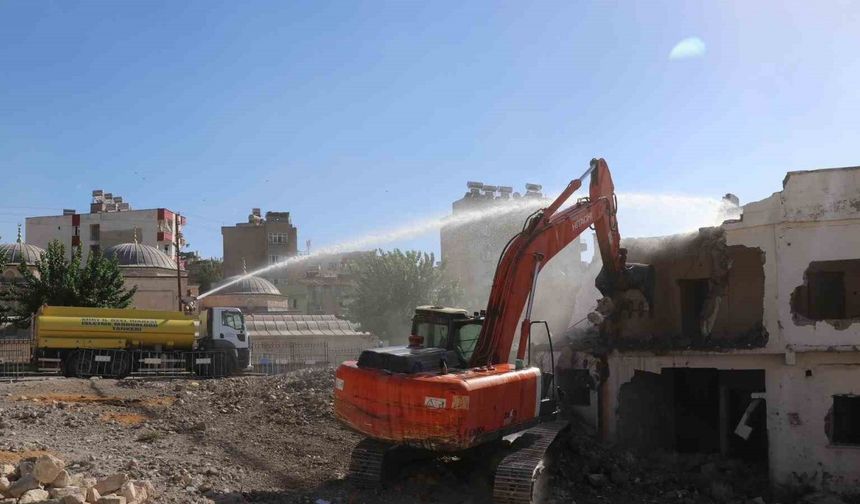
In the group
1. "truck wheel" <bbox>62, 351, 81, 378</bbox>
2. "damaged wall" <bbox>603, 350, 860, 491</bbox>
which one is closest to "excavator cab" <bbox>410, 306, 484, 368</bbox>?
"damaged wall" <bbox>603, 350, 860, 491</bbox>

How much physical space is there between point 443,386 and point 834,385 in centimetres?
823

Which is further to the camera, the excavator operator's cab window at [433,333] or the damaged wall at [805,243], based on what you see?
the damaged wall at [805,243]

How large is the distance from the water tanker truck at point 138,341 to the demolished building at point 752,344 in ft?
52.0

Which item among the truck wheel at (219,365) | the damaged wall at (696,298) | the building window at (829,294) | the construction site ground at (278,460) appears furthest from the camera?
the truck wheel at (219,365)

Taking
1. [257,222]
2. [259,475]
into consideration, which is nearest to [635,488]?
[259,475]

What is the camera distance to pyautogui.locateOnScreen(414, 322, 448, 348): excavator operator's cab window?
39.8ft

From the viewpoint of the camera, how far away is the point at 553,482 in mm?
12336

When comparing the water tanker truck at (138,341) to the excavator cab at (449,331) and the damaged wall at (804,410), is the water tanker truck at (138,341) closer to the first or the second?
the excavator cab at (449,331)

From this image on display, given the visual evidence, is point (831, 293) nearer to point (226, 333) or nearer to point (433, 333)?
point (433, 333)

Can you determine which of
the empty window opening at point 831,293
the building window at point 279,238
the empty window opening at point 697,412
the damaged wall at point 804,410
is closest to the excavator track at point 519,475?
the damaged wall at point 804,410

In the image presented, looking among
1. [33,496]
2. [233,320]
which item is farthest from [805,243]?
[233,320]

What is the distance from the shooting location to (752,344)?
14398 mm

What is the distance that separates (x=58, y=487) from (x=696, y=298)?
12901mm

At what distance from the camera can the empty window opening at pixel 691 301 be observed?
16438 millimetres
